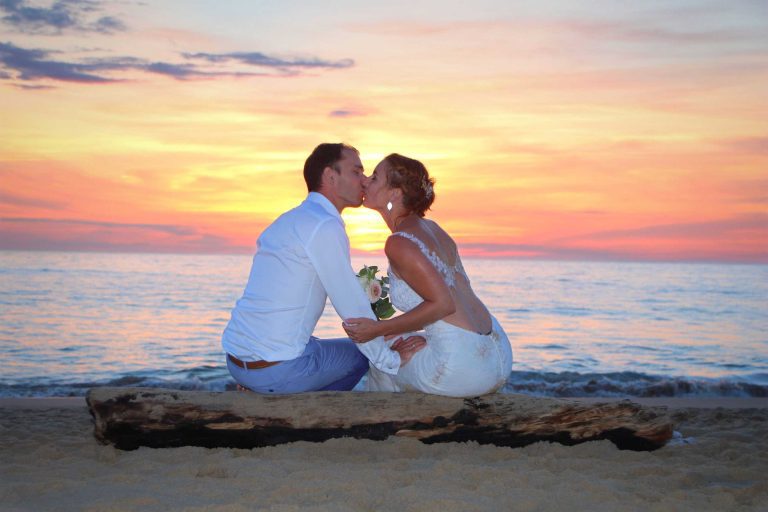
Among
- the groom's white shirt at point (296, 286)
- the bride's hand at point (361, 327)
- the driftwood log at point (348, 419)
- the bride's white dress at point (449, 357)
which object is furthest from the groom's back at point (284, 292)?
the bride's white dress at point (449, 357)

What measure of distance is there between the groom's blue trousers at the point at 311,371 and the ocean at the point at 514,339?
274 inches

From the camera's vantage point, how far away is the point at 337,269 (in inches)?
185

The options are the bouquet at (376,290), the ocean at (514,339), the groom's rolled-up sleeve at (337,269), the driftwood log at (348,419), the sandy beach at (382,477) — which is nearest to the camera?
the sandy beach at (382,477)

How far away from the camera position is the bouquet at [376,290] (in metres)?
5.38

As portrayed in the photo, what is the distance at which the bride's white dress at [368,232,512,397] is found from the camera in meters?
4.94

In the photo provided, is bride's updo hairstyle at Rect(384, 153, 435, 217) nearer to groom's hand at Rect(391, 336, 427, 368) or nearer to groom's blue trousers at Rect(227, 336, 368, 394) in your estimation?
groom's hand at Rect(391, 336, 427, 368)

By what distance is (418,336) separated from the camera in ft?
17.1

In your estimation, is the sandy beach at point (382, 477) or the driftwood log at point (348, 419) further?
the driftwood log at point (348, 419)

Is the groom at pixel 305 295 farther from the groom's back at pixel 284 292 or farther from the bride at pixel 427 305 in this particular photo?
the bride at pixel 427 305

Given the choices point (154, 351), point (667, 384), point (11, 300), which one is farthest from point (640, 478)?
point (11, 300)

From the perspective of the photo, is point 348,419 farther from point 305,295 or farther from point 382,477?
point 305,295

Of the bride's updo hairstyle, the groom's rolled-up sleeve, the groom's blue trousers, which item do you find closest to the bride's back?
the bride's updo hairstyle

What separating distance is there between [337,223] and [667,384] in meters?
9.30

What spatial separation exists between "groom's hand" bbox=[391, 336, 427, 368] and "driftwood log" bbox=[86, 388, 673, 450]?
0.92 ft
